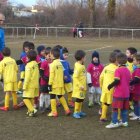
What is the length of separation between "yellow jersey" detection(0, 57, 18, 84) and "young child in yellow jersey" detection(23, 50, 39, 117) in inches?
26.1

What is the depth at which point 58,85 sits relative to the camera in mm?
9750

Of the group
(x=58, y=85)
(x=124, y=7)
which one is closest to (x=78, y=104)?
(x=58, y=85)

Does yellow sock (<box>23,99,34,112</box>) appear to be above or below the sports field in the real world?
above

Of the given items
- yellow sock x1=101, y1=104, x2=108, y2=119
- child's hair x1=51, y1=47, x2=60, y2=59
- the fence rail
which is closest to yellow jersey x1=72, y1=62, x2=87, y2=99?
child's hair x1=51, y1=47, x2=60, y2=59

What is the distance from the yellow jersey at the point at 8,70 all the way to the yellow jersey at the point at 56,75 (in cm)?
115

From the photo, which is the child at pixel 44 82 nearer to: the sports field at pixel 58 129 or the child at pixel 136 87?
the sports field at pixel 58 129

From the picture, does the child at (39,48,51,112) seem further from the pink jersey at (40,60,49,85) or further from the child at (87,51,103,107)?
the child at (87,51,103,107)

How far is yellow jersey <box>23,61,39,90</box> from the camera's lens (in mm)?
9750

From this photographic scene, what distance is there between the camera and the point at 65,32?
51250mm

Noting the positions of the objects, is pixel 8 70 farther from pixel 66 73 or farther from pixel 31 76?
pixel 66 73

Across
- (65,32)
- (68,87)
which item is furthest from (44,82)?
(65,32)

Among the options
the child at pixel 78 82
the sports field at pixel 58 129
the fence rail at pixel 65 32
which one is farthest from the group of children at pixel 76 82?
the fence rail at pixel 65 32

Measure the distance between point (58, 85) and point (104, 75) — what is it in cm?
116

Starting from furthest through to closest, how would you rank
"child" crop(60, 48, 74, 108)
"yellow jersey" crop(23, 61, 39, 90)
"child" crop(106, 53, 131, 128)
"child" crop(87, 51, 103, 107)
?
1. "child" crop(87, 51, 103, 107)
2. "child" crop(60, 48, 74, 108)
3. "yellow jersey" crop(23, 61, 39, 90)
4. "child" crop(106, 53, 131, 128)
